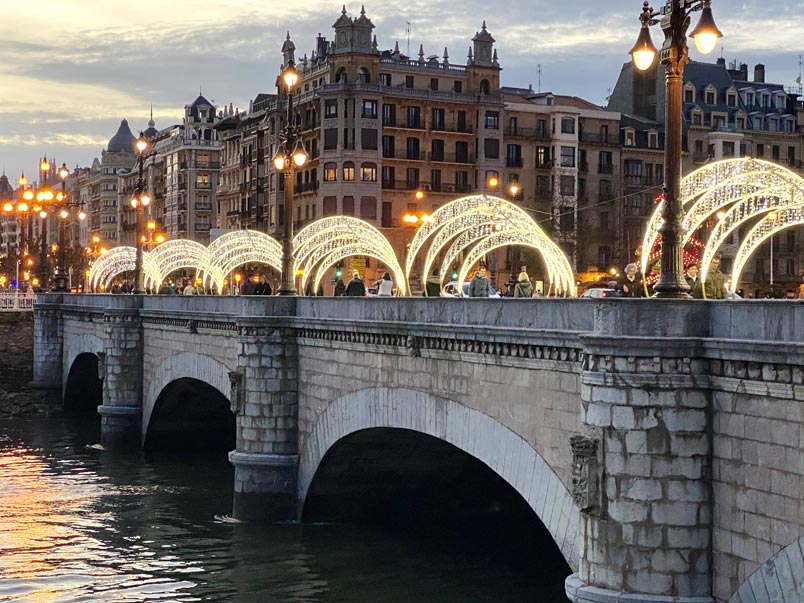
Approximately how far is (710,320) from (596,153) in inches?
3428

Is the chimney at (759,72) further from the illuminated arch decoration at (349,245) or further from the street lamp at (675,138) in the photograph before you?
the street lamp at (675,138)

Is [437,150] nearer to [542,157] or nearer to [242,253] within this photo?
[542,157]

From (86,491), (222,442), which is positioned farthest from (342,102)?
(86,491)

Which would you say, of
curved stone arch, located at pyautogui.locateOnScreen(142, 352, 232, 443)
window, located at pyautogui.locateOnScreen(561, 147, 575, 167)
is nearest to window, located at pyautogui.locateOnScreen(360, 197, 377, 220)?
window, located at pyautogui.locateOnScreen(561, 147, 575, 167)

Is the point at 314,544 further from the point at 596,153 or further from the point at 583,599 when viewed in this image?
the point at 596,153

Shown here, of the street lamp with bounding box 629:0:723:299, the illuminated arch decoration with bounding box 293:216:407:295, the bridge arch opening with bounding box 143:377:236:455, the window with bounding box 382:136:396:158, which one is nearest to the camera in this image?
the street lamp with bounding box 629:0:723:299

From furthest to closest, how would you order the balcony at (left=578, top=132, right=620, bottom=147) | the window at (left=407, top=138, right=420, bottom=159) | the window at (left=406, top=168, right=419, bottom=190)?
the balcony at (left=578, top=132, right=620, bottom=147), the window at (left=406, top=168, right=419, bottom=190), the window at (left=407, top=138, right=420, bottom=159)

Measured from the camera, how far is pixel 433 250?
35.2m

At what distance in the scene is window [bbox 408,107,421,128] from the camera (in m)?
91.8

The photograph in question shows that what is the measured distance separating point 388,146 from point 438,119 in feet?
14.6

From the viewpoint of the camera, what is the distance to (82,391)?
64062 millimetres

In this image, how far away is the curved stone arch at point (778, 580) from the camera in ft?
45.9

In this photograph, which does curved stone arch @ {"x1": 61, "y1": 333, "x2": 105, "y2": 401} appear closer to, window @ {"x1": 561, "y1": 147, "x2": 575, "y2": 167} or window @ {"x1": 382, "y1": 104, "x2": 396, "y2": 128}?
window @ {"x1": 382, "y1": 104, "x2": 396, "y2": 128}

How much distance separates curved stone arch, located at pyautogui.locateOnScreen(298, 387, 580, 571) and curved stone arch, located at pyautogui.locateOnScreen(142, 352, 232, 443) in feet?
21.1
